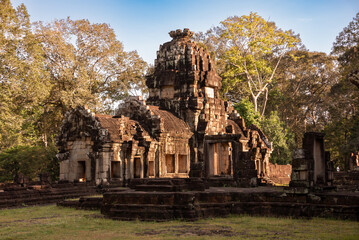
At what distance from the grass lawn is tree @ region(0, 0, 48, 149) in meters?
15.5

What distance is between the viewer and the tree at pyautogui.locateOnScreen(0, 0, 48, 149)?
2648 centimetres

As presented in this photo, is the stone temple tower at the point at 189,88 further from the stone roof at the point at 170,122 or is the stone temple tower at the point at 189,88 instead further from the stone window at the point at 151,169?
the stone window at the point at 151,169

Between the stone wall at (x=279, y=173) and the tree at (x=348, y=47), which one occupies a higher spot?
the tree at (x=348, y=47)

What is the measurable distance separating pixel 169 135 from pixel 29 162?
12.3 m

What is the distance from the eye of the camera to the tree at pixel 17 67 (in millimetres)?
26484

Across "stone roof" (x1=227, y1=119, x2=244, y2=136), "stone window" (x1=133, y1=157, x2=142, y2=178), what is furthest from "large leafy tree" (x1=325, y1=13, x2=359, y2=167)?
"stone window" (x1=133, y1=157, x2=142, y2=178)

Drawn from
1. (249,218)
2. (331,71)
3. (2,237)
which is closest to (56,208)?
(2,237)

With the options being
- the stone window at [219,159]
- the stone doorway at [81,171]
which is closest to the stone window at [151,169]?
the stone window at [219,159]

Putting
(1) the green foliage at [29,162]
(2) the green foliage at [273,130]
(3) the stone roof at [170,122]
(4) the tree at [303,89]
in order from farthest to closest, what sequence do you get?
(4) the tree at [303,89]
(2) the green foliage at [273,130]
(1) the green foliage at [29,162]
(3) the stone roof at [170,122]

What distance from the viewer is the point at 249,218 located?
12023 mm

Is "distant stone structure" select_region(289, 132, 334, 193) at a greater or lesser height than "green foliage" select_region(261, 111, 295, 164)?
lesser

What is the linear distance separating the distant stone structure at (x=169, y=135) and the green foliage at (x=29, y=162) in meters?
7.78

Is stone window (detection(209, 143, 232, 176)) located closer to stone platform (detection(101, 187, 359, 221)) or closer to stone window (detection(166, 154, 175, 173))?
stone window (detection(166, 154, 175, 173))

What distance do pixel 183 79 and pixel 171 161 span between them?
16.8ft
